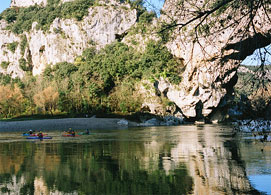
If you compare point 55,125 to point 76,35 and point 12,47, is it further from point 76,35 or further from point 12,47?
point 12,47

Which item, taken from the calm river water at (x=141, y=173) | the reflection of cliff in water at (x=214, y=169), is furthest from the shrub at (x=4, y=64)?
the reflection of cliff in water at (x=214, y=169)

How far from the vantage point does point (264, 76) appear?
802cm

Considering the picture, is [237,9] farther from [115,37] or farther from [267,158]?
[115,37]

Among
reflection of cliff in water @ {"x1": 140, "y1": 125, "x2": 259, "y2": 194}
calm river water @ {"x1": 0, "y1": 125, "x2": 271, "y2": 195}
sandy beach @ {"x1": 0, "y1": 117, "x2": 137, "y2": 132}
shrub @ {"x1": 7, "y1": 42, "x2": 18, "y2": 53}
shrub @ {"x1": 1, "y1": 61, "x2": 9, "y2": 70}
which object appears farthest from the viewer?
shrub @ {"x1": 7, "y1": 42, "x2": 18, "y2": 53}

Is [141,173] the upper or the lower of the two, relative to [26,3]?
lower

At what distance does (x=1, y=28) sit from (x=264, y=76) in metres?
142

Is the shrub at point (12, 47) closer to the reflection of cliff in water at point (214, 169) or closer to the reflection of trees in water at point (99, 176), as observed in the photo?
the reflection of trees in water at point (99, 176)

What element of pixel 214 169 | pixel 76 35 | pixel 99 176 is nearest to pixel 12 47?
pixel 76 35

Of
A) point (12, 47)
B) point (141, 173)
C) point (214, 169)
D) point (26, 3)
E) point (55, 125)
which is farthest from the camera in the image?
point (26, 3)

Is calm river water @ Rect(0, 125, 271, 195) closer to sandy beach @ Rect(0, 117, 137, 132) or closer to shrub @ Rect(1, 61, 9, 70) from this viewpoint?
sandy beach @ Rect(0, 117, 137, 132)

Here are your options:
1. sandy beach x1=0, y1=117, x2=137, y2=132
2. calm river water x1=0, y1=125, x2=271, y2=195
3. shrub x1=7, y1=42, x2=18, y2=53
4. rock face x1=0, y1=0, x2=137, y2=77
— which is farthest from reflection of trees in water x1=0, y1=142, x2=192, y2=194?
shrub x1=7, y1=42, x2=18, y2=53

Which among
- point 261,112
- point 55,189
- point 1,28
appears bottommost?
point 55,189

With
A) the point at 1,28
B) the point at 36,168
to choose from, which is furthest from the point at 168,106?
the point at 1,28

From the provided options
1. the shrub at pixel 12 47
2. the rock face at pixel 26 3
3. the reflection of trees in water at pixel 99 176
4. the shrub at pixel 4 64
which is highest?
the rock face at pixel 26 3
